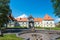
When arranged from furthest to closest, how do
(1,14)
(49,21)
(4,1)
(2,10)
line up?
(49,21) → (4,1) → (2,10) → (1,14)

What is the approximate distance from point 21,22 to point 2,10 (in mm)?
76618

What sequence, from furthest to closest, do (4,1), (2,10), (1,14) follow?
(4,1) → (2,10) → (1,14)

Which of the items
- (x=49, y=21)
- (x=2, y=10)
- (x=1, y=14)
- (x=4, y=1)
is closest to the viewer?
(x=1, y=14)

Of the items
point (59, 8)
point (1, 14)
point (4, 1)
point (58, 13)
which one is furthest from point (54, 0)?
point (4, 1)

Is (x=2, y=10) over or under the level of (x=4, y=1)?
under

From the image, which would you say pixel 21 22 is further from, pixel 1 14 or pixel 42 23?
pixel 1 14

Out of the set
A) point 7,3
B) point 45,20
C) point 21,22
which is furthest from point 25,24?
point 7,3

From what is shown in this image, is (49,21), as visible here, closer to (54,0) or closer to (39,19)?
(39,19)

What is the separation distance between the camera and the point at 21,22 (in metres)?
115

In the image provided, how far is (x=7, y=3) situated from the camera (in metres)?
45.6

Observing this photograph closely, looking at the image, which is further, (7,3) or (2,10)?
(7,3)

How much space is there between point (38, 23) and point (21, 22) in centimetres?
1088

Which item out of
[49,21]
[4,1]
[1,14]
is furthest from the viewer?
[49,21]

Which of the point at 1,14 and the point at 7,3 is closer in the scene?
the point at 1,14
